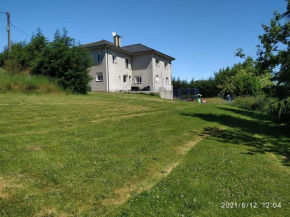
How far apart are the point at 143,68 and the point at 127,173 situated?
35.6 meters

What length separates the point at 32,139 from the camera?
19.7ft

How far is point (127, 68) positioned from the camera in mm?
39000

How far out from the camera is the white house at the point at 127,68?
33.6 metres

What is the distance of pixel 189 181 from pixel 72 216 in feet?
7.57

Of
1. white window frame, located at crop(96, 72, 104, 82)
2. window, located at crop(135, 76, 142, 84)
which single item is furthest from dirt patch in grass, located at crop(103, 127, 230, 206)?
window, located at crop(135, 76, 142, 84)

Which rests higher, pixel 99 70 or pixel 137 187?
pixel 99 70

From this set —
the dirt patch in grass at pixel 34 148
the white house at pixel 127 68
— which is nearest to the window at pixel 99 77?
the white house at pixel 127 68

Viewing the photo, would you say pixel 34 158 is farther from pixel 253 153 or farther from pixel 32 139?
pixel 253 153

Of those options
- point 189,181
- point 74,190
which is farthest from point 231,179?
point 74,190

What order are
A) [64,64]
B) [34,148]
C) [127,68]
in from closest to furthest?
[34,148] → [64,64] → [127,68]

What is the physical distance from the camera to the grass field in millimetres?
3682

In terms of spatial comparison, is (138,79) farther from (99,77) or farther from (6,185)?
(6,185)

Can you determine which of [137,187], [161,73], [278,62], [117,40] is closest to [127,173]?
[137,187]

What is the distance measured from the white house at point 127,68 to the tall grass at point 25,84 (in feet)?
48.1
